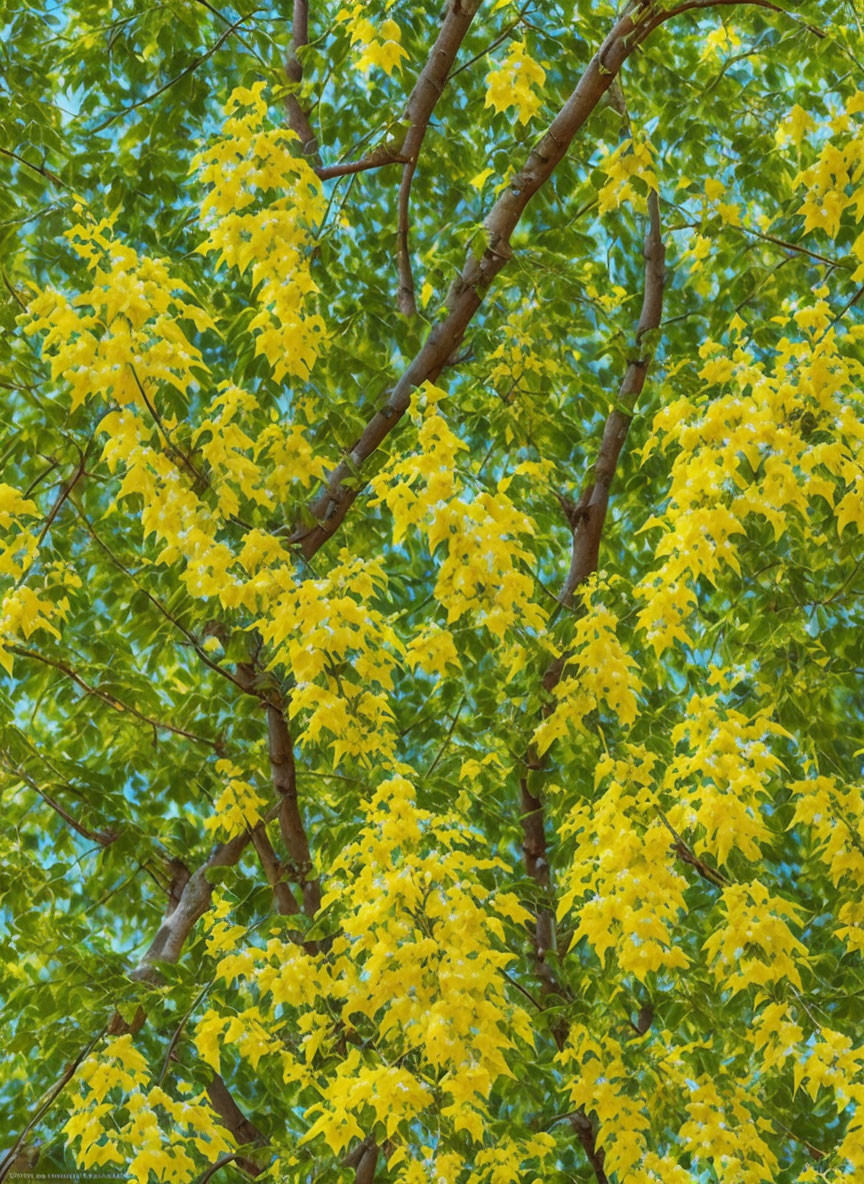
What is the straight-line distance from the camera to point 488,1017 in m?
4.09

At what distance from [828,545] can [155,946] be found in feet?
9.74

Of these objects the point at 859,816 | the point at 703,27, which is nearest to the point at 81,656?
the point at 859,816

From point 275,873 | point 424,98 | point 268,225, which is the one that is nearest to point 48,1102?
point 275,873

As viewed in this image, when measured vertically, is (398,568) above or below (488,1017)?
above

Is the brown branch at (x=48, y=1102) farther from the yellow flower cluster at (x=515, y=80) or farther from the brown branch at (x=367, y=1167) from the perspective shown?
the yellow flower cluster at (x=515, y=80)

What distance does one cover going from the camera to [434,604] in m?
6.27

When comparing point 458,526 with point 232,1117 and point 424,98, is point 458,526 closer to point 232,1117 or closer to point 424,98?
point 424,98

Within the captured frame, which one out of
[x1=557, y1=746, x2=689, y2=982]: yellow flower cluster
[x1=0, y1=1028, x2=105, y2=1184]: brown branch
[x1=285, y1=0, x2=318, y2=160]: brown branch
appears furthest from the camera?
[x1=285, y1=0, x2=318, y2=160]: brown branch

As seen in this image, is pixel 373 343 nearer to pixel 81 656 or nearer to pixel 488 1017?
pixel 81 656

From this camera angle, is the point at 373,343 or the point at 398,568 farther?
the point at 398,568

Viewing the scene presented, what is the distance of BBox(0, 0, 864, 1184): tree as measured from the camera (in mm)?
4445

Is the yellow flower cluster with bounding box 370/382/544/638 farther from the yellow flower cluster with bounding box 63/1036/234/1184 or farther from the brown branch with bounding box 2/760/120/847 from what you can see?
the brown branch with bounding box 2/760/120/847

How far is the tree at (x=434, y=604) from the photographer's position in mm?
4445

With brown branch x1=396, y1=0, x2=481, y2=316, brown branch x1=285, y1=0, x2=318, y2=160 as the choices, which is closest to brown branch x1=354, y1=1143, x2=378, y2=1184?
brown branch x1=396, y1=0, x2=481, y2=316
